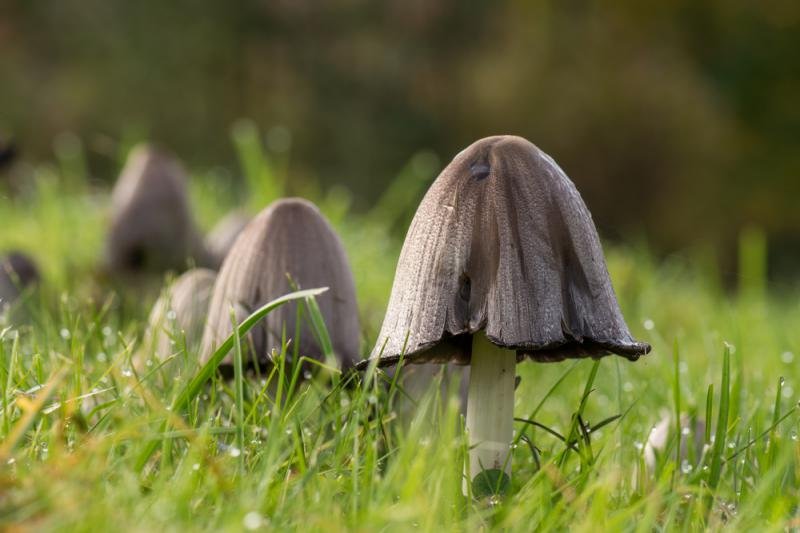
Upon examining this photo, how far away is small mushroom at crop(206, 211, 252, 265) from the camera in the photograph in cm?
319

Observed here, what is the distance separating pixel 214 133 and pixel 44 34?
2247 millimetres

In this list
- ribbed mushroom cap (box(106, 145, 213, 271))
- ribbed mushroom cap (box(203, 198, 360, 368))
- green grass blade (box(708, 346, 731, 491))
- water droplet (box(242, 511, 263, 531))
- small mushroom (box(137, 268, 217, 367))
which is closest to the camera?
water droplet (box(242, 511, 263, 531))

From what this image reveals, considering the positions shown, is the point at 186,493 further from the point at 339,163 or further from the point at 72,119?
the point at 72,119

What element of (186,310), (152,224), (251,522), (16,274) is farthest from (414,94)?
(251,522)

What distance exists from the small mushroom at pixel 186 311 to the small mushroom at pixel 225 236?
3.28 feet

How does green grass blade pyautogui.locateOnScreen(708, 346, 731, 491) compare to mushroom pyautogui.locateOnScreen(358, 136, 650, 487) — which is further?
green grass blade pyautogui.locateOnScreen(708, 346, 731, 491)

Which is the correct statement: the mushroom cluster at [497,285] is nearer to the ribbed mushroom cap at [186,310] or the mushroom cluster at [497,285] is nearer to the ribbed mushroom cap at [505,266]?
the ribbed mushroom cap at [505,266]

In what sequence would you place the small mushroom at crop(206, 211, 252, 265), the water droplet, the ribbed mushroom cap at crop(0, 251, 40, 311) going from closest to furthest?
the water droplet < the ribbed mushroom cap at crop(0, 251, 40, 311) < the small mushroom at crop(206, 211, 252, 265)

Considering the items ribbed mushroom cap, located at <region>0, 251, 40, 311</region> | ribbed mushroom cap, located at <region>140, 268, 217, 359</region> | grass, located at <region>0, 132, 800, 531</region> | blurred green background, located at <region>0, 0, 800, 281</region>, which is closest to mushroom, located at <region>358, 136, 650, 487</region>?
grass, located at <region>0, 132, 800, 531</region>

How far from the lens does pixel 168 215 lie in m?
3.39

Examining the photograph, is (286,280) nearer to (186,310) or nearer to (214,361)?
(186,310)

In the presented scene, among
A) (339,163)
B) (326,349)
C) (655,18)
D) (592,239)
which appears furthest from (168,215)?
(655,18)

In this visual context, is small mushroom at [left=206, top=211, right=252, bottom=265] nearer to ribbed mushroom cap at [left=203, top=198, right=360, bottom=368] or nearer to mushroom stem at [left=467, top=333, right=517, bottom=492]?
ribbed mushroom cap at [left=203, top=198, right=360, bottom=368]

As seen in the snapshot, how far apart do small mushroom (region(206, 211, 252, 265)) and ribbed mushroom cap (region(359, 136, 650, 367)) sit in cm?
191
